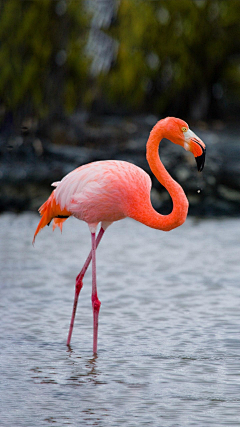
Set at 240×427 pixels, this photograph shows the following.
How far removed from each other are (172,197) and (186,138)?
0.45 metres

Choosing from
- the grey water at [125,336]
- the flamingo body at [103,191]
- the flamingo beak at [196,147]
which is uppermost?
the flamingo beak at [196,147]

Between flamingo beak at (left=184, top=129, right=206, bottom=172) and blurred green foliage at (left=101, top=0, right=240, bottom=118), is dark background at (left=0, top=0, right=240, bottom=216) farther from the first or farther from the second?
flamingo beak at (left=184, top=129, right=206, bottom=172)

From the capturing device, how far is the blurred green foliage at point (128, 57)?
55.2 feet

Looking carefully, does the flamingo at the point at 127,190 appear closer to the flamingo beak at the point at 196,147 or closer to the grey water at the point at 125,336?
the flamingo beak at the point at 196,147

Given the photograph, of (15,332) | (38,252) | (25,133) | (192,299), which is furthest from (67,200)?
(25,133)

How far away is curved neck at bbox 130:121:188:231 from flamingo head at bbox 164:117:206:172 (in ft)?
0.30

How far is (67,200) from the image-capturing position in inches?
246

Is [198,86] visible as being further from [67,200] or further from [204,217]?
[67,200]

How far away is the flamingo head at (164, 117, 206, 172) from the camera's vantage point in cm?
556

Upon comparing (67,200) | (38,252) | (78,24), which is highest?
(78,24)

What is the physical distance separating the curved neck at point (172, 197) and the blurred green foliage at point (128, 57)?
11.3 meters

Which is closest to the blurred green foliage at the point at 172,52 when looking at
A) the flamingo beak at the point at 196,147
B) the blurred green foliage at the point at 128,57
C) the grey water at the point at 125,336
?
the blurred green foliage at the point at 128,57

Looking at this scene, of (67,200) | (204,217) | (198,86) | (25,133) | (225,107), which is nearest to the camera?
(67,200)

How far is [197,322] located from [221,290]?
4.72 feet
